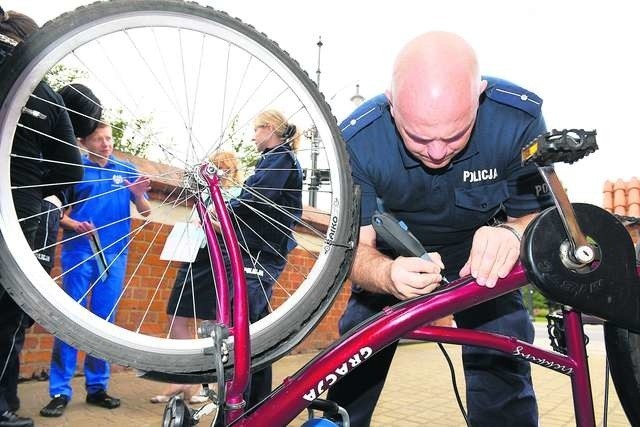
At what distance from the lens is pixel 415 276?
1.25m

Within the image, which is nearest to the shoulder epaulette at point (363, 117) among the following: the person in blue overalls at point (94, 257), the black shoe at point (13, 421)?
the person in blue overalls at point (94, 257)

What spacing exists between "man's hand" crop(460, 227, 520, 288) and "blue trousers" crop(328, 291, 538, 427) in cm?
65

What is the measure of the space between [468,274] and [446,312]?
11 centimetres

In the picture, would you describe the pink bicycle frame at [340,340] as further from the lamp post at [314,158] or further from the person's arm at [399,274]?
the lamp post at [314,158]

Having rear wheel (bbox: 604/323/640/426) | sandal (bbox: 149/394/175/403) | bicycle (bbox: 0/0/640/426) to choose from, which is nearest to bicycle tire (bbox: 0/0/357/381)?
bicycle (bbox: 0/0/640/426)

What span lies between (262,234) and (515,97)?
134cm

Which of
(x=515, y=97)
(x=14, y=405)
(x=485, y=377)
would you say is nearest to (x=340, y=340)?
(x=485, y=377)

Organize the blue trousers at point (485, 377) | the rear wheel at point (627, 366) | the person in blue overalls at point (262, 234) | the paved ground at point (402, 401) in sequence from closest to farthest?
the rear wheel at point (627, 366)
the blue trousers at point (485, 377)
the person in blue overalls at point (262, 234)
the paved ground at point (402, 401)

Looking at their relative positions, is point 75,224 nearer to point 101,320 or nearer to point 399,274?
point 101,320

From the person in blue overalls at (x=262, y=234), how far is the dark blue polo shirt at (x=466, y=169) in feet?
1.46

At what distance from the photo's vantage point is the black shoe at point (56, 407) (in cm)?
278

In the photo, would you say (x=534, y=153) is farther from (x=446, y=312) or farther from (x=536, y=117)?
(x=536, y=117)

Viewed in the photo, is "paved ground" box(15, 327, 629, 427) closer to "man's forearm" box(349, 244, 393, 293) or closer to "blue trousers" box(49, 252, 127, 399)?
"blue trousers" box(49, 252, 127, 399)

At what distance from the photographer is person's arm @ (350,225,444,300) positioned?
1248 mm
